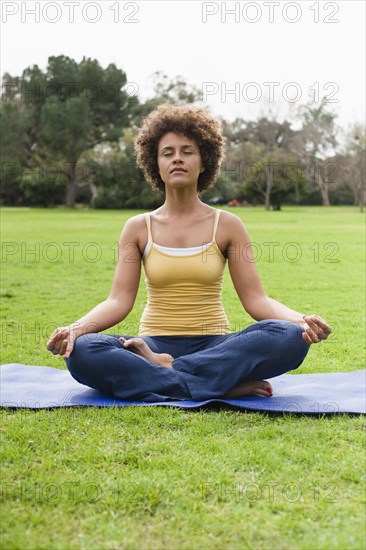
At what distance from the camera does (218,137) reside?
13.8ft

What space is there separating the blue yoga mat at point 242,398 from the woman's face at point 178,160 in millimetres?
1278

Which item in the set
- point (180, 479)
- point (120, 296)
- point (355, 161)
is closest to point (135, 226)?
point (120, 296)

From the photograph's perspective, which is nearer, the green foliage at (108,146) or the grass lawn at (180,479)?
the grass lawn at (180,479)

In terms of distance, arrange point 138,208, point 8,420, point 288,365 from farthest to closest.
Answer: point 138,208 → point 288,365 → point 8,420

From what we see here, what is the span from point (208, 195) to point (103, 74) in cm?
1009

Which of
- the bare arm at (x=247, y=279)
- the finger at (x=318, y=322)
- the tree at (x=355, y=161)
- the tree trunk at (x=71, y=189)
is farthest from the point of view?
the tree at (x=355, y=161)

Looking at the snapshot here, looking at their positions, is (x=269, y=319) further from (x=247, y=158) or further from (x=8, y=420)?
(x=247, y=158)

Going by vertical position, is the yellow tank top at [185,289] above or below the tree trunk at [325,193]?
below

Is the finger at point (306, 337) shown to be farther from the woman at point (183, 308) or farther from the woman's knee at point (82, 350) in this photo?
the woman's knee at point (82, 350)

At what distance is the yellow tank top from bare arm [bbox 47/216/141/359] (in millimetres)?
91

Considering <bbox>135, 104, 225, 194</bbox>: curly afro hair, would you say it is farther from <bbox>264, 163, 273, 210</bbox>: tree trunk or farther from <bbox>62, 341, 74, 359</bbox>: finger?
<bbox>264, 163, 273, 210</bbox>: tree trunk

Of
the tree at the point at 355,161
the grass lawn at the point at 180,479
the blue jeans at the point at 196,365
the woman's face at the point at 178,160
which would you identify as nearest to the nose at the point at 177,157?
the woman's face at the point at 178,160

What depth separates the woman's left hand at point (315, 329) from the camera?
341 centimetres

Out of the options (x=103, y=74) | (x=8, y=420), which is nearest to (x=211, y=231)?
(x=8, y=420)
